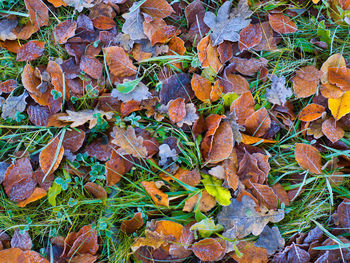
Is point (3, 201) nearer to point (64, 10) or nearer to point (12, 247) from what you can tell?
point (12, 247)

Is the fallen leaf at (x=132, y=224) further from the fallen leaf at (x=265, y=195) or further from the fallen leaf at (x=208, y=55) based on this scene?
the fallen leaf at (x=208, y=55)

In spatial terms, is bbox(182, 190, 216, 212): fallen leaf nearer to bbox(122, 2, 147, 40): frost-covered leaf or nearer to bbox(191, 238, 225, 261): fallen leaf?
bbox(191, 238, 225, 261): fallen leaf

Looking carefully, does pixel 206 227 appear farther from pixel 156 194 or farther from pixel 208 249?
pixel 156 194

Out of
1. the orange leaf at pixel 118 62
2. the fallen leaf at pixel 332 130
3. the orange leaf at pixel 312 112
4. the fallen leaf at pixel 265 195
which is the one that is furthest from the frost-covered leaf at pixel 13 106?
the fallen leaf at pixel 332 130

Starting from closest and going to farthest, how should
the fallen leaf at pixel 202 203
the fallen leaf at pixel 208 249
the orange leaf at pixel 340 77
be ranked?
the fallen leaf at pixel 208 249 < the fallen leaf at pixel 202 203 < the orange leaf at pixel 340 77

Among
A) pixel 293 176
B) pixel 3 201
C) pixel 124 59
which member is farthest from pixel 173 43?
pixel 3 201
